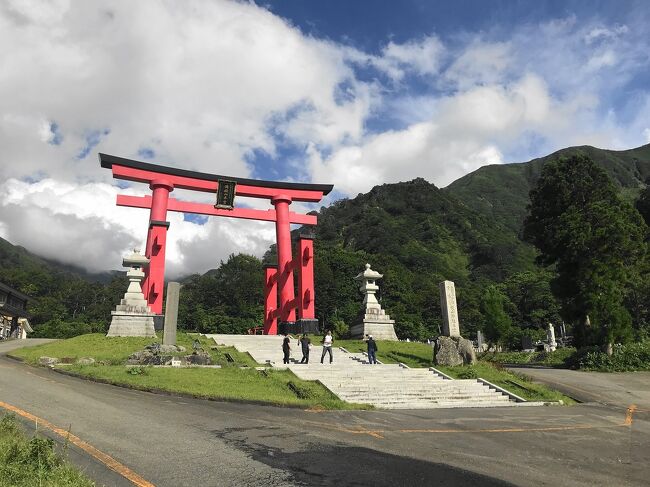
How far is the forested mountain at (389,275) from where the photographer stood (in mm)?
58781

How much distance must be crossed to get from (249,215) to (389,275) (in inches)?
1545

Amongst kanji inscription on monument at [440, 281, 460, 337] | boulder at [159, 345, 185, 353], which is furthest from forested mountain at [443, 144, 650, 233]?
A: boulder at [159, 345, 185, 353]

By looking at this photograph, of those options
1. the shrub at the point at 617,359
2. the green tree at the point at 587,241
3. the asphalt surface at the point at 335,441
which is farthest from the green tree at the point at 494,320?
the asphalt surface at the point at 335,441

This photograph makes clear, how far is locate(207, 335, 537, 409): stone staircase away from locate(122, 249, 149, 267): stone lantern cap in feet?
30.9

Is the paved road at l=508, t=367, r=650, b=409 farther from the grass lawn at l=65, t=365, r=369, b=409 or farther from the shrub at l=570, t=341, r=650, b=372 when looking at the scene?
the grass lawn at l=65, t=365, r=369, b=409

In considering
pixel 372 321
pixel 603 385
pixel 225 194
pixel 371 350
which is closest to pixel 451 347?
pixel 371 350

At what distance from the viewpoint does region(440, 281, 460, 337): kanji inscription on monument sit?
17.2 meters

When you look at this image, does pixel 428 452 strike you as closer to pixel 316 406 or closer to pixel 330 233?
pixel 316 406

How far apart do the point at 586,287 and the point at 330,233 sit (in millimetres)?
86345

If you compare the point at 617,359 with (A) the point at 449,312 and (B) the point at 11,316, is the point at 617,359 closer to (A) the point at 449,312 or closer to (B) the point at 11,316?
(A) the point at 449,312

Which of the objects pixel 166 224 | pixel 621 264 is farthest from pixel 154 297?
pixel 621 264

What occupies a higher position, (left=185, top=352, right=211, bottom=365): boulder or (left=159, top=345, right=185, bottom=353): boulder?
(left=159, top=345, right=185, bottom=353): boulder

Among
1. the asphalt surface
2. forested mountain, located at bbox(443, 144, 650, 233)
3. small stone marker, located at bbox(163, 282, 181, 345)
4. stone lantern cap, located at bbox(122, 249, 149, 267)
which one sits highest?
forested mountain, located at bbox(443, 144, 650, 233)

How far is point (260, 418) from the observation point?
8.33 m
